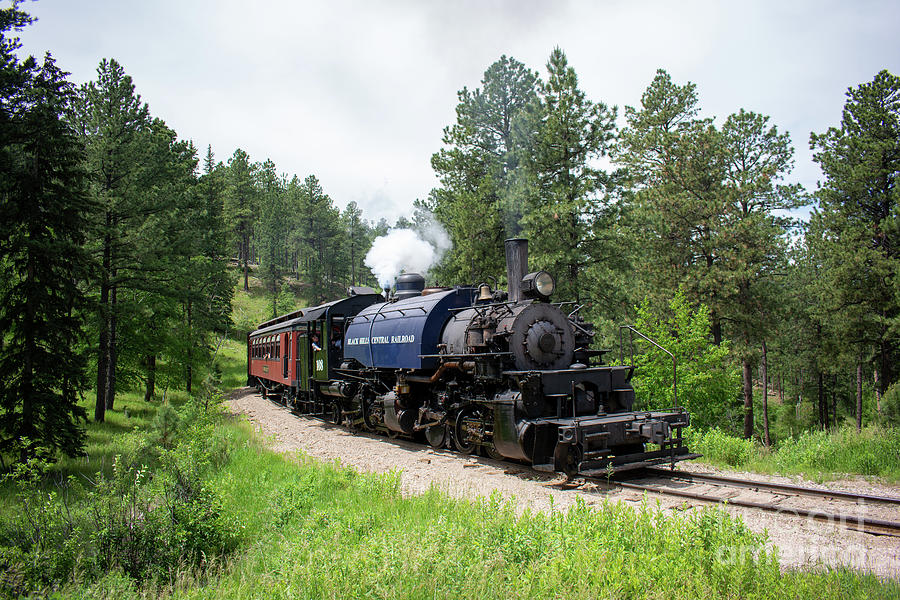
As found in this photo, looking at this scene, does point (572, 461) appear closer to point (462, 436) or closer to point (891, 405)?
point (462, 436)

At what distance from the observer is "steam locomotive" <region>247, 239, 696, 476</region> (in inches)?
335

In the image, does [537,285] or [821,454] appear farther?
[537,285]

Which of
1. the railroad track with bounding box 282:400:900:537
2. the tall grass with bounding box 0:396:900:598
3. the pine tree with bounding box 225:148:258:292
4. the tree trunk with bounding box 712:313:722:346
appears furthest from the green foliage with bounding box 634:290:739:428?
the pine tree with bounding box 225:148:258:292

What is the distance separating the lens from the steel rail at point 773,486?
6734 mm

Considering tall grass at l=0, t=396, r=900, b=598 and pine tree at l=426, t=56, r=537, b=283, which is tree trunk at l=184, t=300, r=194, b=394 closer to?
pine tree at l=426, t=56, r=537, b=283

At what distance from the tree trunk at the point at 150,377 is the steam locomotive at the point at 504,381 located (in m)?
12.5

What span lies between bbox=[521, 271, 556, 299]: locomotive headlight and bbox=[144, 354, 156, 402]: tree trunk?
1877 cm

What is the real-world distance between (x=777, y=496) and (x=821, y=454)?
293 cm

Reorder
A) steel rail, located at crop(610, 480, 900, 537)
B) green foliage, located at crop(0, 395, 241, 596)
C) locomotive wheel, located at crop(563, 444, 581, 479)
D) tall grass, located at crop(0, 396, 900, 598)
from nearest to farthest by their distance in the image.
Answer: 1. tall grass, located at crop(0, 396, 900, 598)
2. green foliage, located at crop(0, 395, 241, 596)
3. steel rail, located at crop(610, 480, 900, 537)
4. locomotive wheel, located at crop(563, 444, 581, 479)

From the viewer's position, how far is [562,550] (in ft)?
15.4

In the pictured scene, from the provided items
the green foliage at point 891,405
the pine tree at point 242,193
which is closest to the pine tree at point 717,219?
the green foliage at point 891,405

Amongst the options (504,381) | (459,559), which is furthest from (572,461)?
(459,559)

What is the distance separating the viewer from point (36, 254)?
10781 mm

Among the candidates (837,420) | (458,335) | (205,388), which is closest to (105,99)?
(205,388)
